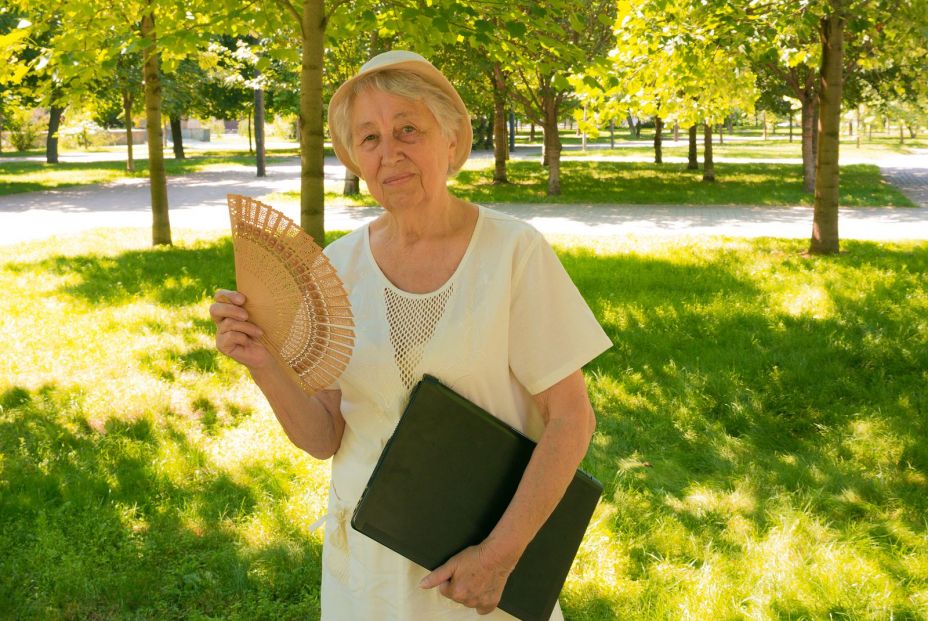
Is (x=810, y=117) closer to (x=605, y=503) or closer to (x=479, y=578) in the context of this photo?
(x=605, y=503)

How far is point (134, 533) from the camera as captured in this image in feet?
13.4

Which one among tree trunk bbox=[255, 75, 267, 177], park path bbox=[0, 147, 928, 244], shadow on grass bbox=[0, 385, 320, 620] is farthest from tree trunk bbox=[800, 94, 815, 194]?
shadow on grass bbox=[0, 385, 320, 620]

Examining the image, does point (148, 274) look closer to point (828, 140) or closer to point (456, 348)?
point (828, 140)

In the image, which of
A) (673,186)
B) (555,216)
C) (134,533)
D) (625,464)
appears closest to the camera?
(134,533)

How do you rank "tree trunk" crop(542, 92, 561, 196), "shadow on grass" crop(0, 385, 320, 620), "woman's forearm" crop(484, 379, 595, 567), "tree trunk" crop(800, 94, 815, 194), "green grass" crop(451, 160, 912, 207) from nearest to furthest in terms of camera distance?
"woman's forearm" crop(484, 379, 595, 567), "shadow on grass" crop(0, 385, 320, 620), "green grass" crop(451, 160, 912, 207), "tree trunk" crop(542, 92, 561, 196), "tree trunk" crop(800, 94, 815, 194)

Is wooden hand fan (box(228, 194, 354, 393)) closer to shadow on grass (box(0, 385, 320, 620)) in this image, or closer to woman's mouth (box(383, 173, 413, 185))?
woman's mouth (box(383, 173, 413, 185))

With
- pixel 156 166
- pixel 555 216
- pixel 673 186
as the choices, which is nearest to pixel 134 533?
pixel 156 166

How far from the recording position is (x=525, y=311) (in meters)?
1.79

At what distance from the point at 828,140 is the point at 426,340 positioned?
32.2 feet

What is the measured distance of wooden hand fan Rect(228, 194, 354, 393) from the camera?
1.63 meters

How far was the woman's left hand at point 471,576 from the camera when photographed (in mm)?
1762

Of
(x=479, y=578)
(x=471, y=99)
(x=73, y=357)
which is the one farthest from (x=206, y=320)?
(x=471, y=99)

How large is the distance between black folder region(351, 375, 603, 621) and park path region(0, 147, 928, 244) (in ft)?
40.0

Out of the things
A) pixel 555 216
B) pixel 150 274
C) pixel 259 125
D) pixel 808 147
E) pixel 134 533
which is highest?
pixel 259 125
